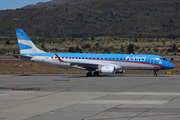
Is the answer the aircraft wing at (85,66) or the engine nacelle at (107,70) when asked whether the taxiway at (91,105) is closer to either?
the engine nacelle at (107,70)

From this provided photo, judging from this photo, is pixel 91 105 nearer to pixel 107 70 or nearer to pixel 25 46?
pixel 107 70

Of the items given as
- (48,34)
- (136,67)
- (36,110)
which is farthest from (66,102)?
(48,34)

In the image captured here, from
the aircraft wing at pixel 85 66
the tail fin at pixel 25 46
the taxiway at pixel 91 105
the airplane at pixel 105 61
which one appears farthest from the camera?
the tail fin at pixel 25 46

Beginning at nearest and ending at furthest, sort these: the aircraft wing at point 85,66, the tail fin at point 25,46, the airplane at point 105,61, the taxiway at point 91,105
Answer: the taxiway at point 91,105, the airplane at point 105,61, the aircraft wing at point 85,66, the tail fin at point 25,46

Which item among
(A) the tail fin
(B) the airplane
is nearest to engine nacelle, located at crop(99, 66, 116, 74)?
(B) the airplane

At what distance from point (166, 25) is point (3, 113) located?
18122cm

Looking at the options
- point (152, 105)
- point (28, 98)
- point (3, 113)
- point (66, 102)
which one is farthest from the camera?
point (28, 98)

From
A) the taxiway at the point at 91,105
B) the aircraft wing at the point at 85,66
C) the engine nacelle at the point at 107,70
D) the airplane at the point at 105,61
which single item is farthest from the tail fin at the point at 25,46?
the taxiway at the point at 91,105

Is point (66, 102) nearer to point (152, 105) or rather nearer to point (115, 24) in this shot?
point (152, 105)

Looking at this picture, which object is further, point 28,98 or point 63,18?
point 63,18

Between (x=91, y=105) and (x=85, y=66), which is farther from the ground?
(x=85, y=66)

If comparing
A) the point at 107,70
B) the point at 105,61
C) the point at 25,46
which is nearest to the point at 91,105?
the point at 107,70

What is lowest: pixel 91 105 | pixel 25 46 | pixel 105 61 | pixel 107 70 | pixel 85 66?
pixel 91 105

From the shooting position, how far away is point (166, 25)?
189125 mm
